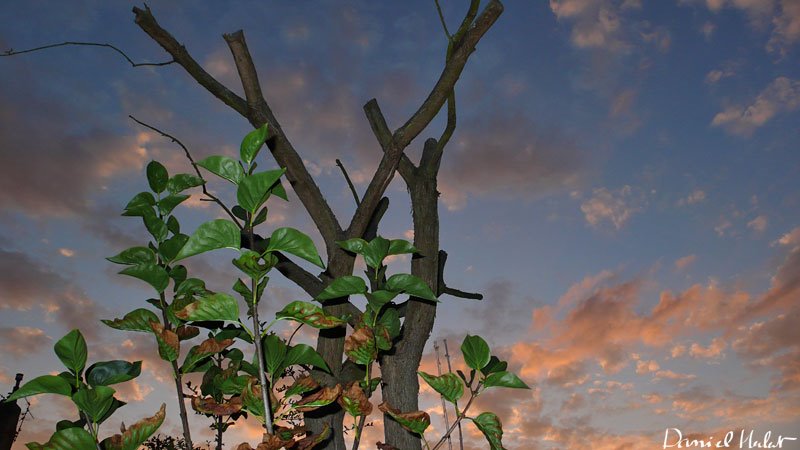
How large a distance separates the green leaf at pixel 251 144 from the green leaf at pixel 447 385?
0.54m

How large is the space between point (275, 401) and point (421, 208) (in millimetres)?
1253

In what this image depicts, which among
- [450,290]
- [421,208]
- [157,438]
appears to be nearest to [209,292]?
Result: [421,208]

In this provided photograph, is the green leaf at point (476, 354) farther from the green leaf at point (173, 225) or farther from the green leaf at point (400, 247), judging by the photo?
the green leaf at point (173, 225)

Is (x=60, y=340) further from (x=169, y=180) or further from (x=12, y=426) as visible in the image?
(x=12, y=426)

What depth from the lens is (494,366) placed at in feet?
4.27

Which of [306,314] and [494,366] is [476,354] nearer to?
[494,366]

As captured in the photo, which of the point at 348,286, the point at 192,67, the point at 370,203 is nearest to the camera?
the point at 348,286

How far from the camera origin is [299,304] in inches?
38.2

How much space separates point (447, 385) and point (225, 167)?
0.62 meters

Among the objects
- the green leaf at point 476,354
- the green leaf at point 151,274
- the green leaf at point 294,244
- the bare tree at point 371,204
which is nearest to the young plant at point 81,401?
the green leaf at point 151,274

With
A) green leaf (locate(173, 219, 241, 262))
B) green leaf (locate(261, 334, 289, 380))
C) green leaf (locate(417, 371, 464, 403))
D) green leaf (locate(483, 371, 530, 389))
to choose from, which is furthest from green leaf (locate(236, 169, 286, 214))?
green leaf (locate(483, 371, 530, 389))

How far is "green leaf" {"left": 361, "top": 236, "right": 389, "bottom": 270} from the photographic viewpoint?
125cm

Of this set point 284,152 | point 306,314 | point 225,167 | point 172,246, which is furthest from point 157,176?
point 284,152

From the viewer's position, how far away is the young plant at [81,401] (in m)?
0.96
